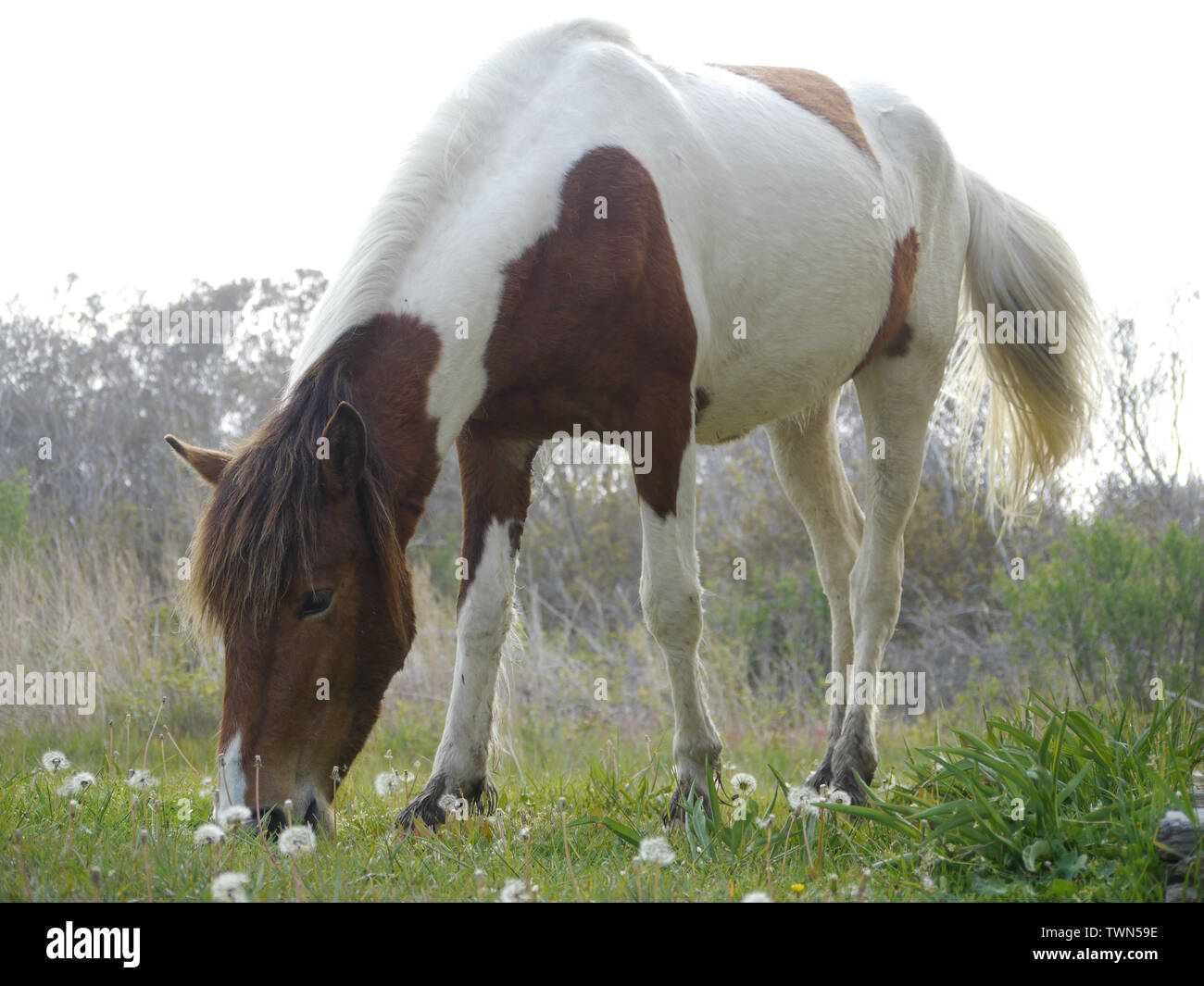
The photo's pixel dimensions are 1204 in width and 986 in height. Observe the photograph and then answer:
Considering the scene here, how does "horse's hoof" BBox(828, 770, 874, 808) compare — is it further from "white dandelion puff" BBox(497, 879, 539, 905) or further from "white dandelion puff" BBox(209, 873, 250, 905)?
"white dandelion puff" BBox(209, 873, 250, 905)

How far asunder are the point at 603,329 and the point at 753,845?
5.26 ft

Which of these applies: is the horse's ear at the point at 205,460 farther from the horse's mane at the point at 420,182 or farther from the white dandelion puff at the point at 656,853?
the white dandelion puff at the point at 656,853

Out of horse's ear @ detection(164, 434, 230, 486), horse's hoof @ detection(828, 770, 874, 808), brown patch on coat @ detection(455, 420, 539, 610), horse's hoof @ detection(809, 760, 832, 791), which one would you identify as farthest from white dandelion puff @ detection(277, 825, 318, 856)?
horse's hoof @ detection(809, 760, 832, 791)

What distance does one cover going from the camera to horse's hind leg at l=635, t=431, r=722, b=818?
11.7 ft

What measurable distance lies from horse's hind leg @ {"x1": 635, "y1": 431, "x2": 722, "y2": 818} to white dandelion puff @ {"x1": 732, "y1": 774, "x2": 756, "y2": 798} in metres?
0.56

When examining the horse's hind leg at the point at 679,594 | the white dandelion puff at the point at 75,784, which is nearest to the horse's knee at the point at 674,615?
the horse's hind leg at the point at 679,594

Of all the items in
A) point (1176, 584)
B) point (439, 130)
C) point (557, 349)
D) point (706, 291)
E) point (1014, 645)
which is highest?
point (439, 130)

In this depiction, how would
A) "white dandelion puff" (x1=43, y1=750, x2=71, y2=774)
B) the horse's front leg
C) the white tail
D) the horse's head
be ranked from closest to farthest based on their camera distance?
the horse's head, "white dandelion puff" (x1=43, y1=750, x2=71, y2=774), the horse's front leg, the white tail

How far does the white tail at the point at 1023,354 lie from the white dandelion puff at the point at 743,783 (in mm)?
2742

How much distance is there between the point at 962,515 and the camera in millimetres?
8367
